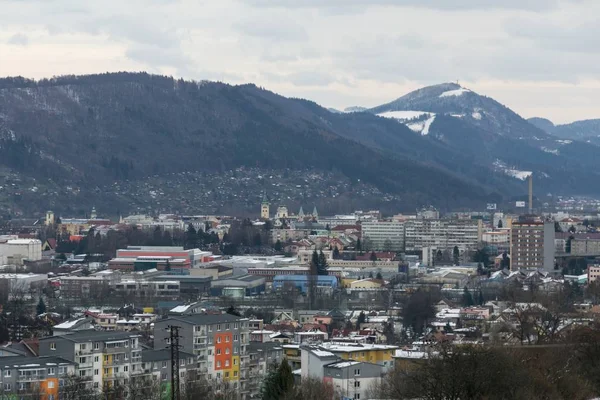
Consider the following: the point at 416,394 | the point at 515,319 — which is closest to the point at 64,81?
the point at 515,319

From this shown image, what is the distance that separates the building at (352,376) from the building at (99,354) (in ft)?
10.9

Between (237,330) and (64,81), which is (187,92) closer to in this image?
(64,81)

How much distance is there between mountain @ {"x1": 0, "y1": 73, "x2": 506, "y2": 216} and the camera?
146500mm

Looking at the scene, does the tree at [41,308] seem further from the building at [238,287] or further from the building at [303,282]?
the building at [303,282]

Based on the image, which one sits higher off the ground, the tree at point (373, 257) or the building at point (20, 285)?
the tree at point (373, 257)

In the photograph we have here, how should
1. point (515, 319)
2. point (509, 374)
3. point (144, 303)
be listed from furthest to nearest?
point (144, 303), point (515, 319), point (509, 374)

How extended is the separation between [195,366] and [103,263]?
1871 inches

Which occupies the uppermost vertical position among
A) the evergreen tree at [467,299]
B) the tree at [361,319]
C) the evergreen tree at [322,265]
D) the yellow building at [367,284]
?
the evergreen tree at [322,265]

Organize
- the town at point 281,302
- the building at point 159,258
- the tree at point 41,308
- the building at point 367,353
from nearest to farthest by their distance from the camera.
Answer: the town at point 281,302
the building at point 367,353
the tree at point 41,308
the building at point 159,258

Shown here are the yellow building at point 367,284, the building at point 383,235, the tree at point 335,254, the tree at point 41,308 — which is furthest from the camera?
the building at point 383,235

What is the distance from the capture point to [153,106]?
172125 mm

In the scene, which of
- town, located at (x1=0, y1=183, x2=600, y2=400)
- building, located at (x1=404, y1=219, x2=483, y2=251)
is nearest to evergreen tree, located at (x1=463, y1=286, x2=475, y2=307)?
town, located at (x1=0, y1=183, x2=600, y2=400)

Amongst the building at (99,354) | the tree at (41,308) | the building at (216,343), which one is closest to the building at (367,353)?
the building at (216,343)

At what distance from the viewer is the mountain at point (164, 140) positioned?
14650cm
